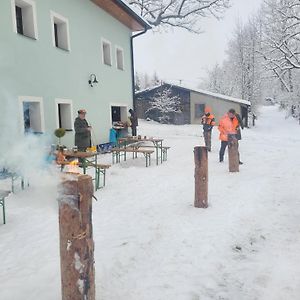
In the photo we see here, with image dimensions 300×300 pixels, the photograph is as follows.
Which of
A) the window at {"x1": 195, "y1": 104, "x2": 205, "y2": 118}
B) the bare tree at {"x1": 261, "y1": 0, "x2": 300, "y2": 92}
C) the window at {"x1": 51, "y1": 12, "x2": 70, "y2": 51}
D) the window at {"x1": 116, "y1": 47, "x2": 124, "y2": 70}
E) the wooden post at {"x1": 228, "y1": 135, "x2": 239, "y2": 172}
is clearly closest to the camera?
the wooden post at {"x1": 228, "y1": 135, "x2": 239, "y2": 172}

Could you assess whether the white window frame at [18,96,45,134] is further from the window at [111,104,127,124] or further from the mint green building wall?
the window at [111,104,127,124]

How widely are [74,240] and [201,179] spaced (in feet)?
10.7

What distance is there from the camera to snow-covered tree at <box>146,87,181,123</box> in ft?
99.9

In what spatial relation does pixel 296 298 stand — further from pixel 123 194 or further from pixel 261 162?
pixel 261 162

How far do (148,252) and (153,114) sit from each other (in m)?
28.1

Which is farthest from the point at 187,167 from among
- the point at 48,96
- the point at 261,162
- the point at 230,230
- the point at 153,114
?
the point at 153,114

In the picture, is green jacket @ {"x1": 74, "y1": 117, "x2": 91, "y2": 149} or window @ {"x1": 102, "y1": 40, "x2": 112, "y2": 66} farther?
window @ {"x1": 102, "y1": 40, "x2": 112, "y2": 66}

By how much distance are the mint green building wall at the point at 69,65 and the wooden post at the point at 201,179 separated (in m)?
5.07

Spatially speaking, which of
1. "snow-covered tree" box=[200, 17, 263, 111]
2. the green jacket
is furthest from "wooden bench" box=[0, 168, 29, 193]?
"snow-covered tree" box=[200, 17, 263, 111]

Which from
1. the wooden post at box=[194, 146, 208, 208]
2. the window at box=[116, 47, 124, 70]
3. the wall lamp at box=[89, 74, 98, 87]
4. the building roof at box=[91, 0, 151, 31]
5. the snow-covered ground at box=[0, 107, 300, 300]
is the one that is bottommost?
the snow-covered ground at box=[0, 107, 300, 300]

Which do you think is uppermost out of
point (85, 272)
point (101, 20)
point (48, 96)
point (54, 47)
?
point (101, 20)

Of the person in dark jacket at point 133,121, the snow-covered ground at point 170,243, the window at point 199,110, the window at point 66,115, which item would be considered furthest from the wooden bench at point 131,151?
the window at point 199,110

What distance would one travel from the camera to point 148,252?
160 inches

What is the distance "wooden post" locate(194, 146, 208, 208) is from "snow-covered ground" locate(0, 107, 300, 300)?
0.17 meters
